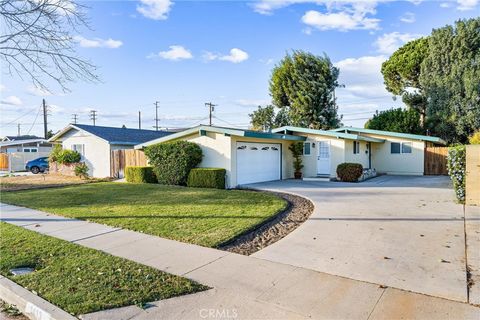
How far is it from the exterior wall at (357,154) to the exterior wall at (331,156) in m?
0.40

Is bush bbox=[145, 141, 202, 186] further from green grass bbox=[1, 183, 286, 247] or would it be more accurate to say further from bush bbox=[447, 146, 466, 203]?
bush bbox=[447, 146, 466, 203]

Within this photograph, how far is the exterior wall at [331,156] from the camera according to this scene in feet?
53.8

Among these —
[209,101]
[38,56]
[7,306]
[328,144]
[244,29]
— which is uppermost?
[209,101]

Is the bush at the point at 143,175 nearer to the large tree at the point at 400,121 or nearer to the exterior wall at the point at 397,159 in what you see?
the exterior wall at the point at 397,159

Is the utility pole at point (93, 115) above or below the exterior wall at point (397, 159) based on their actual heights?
above

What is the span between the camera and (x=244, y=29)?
11.8m

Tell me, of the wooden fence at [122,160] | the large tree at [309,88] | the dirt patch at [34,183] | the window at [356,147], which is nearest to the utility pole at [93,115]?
the dirt patch at [34,183]

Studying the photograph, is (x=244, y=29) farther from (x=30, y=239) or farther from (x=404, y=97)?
(x=404, y=97)

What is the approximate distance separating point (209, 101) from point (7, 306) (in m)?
40.5

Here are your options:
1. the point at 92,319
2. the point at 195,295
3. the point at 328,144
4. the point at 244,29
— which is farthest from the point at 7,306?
the point at 328,144

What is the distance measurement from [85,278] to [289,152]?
1470 centimetres

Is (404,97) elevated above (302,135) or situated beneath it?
elevated above

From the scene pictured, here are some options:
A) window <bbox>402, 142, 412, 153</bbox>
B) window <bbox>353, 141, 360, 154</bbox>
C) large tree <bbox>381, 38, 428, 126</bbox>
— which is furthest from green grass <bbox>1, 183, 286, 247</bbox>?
large tree <bbox>381, 38, 428, 126</bbox>

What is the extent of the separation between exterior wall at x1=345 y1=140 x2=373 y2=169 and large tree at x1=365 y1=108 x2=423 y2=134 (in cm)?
713
